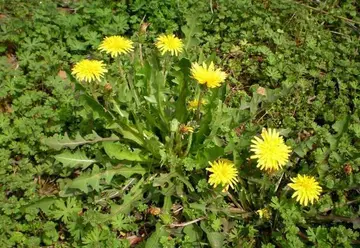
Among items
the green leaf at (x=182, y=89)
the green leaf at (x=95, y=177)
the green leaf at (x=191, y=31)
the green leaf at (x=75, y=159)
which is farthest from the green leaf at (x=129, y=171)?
the green leaf at (x=191, y=31)

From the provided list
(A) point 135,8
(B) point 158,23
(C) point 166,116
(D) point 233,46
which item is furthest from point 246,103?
(A) point 135,8

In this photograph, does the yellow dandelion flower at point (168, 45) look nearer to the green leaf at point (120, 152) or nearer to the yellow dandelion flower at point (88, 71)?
the yellow dandelion flower at point (88, 71)

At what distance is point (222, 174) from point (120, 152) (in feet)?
2.36

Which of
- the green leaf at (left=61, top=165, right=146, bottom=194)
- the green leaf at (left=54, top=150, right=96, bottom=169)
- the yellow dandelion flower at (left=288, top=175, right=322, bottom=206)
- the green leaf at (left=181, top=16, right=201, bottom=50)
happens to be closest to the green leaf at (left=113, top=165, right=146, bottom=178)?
the green leaf at (left=61, top=165, right=146, bottom=194)

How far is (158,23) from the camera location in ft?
13.3

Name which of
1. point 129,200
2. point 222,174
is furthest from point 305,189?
point 129,200

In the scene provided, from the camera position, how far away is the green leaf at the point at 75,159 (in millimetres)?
2773

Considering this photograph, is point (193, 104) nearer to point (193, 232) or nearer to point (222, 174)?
point (222, 174)

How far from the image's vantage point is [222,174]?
2.56 metres

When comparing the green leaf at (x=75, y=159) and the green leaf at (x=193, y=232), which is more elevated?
the green leaf at (x=75, y=159)

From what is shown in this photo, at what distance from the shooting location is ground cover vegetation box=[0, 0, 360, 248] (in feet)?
8.73

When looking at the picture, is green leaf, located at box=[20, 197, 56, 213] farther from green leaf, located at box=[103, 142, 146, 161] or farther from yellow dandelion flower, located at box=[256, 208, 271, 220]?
yellow dandelion flower, located at box=[256, 208, 271, 220]

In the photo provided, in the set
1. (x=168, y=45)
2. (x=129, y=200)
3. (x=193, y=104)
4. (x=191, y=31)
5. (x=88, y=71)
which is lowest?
(x=129, y=200)

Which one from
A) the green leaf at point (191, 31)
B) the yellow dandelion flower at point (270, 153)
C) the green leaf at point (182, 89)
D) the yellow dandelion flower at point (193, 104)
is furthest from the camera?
the green leaf at point (191, 31)
